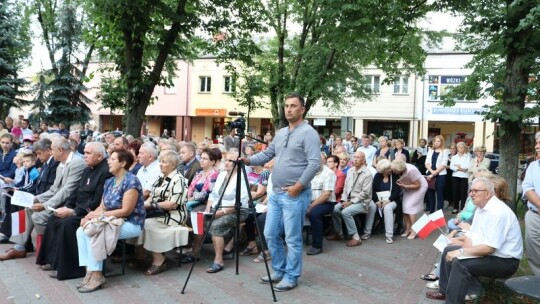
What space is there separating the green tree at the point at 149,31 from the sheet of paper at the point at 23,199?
568 cm

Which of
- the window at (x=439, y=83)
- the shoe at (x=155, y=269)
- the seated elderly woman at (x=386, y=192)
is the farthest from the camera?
the window at (x=439, y=83)

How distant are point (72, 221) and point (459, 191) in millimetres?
8319

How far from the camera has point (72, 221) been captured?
5621mm

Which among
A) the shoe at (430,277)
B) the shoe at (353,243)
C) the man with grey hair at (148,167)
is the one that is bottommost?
the shoe at (353,243)

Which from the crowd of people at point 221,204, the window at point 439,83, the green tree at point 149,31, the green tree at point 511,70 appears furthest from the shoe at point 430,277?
the window at point 439,83

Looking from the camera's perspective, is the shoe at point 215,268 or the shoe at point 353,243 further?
the shoe at point 353,243

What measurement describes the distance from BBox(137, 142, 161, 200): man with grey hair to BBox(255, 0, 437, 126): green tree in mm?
4141

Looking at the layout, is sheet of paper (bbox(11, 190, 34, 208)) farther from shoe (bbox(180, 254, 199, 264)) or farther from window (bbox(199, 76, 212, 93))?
window (bbox(199, 76, 212, 93))

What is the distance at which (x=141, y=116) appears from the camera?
518 inches

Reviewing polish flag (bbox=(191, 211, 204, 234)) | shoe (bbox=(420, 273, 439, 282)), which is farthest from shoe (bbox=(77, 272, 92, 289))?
shoe (bbox=(420, 273, 439, 282))

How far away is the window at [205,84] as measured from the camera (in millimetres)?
38438

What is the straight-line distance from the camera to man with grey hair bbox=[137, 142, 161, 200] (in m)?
6.76

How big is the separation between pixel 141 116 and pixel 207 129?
27506 mm

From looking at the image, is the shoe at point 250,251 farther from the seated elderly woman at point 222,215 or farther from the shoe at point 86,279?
the shoe at point 86,279
